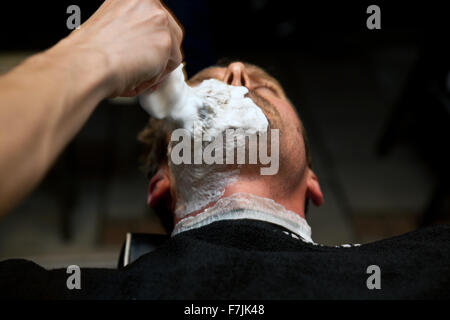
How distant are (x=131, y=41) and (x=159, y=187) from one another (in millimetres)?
431

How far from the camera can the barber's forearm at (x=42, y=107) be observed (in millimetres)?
443

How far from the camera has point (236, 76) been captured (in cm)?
96

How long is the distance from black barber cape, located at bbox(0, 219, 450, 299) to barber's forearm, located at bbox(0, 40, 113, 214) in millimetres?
287

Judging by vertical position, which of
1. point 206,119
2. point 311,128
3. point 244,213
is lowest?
point 311,128

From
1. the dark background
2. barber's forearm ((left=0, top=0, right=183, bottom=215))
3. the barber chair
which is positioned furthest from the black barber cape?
the dark background

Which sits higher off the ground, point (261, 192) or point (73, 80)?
point (73, 80)

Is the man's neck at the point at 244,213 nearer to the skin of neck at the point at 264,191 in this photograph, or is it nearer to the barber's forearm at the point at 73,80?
the skin of neck at the point at 264,191

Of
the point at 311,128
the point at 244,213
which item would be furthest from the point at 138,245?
the point at 311,128

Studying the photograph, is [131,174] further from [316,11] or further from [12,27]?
[316,11]

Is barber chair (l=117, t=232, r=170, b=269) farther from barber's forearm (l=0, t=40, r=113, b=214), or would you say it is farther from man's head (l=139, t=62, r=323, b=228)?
barber's forearm (l=0, t=40, r=113, b=214)

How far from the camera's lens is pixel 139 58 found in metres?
0.61

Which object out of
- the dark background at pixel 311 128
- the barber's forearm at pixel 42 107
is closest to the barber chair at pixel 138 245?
the dark background at pixel 311 128

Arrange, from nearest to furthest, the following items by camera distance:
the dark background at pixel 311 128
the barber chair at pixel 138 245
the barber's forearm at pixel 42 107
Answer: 1. the barber's forearm at pixel 42 107
2. the barber chair at pixel 138 245
3. the dark background at pixel 311 128

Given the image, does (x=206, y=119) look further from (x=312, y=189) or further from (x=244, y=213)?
(x=312, y=189)
